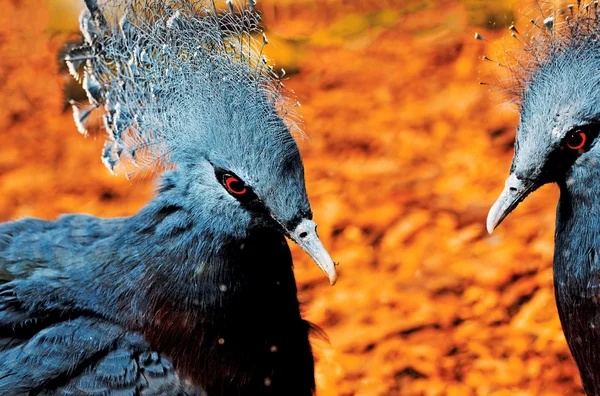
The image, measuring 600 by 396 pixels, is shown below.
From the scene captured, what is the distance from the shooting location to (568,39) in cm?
231

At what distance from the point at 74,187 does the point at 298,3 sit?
2.67 metres

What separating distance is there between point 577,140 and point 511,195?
11.0 inches

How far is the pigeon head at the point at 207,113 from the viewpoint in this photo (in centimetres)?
212

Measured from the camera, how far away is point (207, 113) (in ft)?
7.23

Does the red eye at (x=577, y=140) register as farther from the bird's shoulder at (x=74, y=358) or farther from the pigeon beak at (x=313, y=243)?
the bird's shoulder at (x=74, y=358)

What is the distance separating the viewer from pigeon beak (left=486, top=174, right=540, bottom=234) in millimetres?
2287

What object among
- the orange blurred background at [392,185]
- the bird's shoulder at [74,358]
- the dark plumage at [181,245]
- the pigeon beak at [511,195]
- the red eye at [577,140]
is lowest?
the bird's shoulder at [74,358]

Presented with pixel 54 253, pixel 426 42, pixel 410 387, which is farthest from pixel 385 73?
pixel 54 253

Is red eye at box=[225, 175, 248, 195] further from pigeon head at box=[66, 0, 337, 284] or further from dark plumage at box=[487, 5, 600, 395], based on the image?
dark plumage at box=[487, 5, 600, 395]

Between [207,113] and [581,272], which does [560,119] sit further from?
[207,113]

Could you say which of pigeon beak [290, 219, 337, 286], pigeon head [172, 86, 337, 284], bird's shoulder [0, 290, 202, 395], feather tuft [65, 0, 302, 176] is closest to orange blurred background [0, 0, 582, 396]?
feather tuft [65, 0, 302, 176]

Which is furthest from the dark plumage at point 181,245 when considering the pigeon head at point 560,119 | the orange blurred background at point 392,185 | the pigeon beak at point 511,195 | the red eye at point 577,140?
the red eye at point 577,140

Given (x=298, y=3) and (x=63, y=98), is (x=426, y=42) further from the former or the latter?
(x=63, y=98)

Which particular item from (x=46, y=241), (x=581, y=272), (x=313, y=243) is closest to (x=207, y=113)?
(x=313, y=243)
